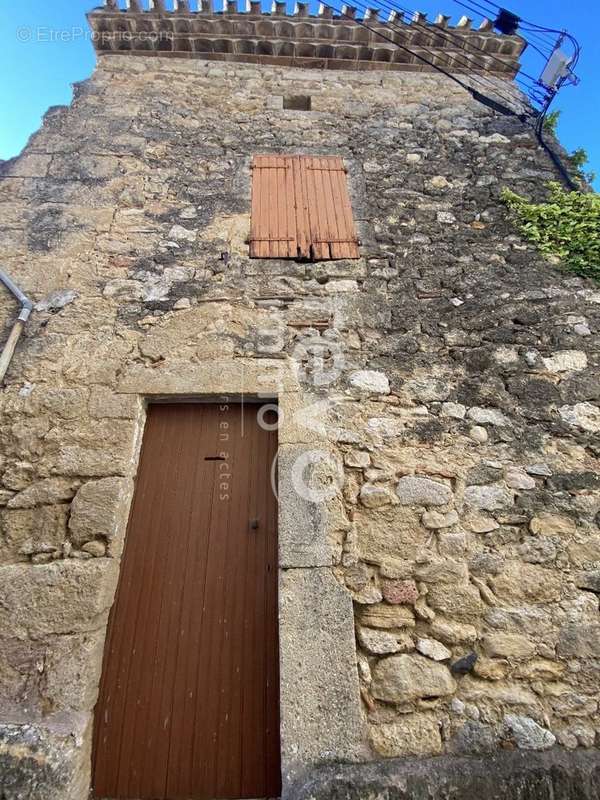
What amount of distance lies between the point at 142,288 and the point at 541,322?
2890mm

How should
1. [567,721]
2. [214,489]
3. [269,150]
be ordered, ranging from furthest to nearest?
[269,150]
[214,489]
[567,721]

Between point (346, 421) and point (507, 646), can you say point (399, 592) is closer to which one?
point (507, 646)

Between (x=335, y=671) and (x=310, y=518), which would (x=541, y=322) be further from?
(x=335, y=671)

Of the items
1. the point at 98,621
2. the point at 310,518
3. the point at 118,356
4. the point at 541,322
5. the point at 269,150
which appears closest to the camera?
the point at 98,621

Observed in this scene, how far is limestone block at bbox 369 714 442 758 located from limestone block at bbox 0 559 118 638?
4.67ft

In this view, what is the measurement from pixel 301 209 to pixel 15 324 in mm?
2339

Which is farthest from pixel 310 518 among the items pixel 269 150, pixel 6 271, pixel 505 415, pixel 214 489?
pixel 269 150

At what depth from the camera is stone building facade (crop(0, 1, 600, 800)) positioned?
79.4 inches

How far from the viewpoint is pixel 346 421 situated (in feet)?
9.11

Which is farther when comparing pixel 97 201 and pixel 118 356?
pixel 97 201

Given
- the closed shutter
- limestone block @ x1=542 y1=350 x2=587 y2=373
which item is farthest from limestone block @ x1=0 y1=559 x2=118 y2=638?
limestone block @ x1=542 y1=350 x2=587 y2=373

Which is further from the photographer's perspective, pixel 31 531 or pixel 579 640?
pixel 31 531

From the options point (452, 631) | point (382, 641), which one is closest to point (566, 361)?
point (452, 631)

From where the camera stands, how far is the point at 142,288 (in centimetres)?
325
